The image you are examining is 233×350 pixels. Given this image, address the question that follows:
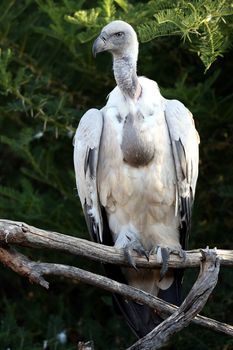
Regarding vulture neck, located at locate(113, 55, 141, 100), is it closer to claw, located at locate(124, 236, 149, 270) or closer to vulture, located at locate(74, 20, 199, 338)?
vulture, located at locate(74, 20, 199, 338)

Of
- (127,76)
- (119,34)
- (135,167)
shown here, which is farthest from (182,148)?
(119,34)

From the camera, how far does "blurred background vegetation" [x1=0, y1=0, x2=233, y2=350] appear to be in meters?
8.45

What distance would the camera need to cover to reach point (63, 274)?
6.14 m

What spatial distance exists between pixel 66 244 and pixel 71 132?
2.40 meters

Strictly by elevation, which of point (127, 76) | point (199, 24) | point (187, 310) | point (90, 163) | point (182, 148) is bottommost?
point (187, 310)

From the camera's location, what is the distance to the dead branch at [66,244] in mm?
6059

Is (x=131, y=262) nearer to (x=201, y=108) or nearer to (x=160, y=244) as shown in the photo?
(x=160, y=244)

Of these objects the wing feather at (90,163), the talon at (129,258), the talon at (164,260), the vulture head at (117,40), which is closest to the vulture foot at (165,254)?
the talon at (164,260)

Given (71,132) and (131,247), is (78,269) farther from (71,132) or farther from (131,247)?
(71,132)

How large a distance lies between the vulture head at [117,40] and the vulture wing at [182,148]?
0.43 m

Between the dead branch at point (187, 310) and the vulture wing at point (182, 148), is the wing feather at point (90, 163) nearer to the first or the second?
the vulture wing at point (182, 148)

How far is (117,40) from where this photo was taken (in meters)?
7.36

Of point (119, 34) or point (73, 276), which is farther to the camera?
point (119, 34)

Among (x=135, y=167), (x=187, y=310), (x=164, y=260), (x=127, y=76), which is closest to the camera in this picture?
(x=187, y=310)
